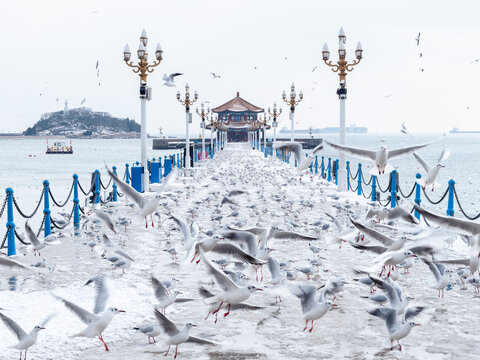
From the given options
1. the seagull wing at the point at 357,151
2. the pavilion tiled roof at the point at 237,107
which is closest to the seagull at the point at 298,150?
the seagull wing at the point at 357,151

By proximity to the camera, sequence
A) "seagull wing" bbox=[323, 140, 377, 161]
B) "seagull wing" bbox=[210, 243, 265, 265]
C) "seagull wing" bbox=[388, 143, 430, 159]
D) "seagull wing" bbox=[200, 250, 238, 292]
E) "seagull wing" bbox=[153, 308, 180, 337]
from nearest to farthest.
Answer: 1. "seagull wing" bbox=[153, 308, 180, 337]
2. "seagull wing" bbox=[200, 250, 238, 292]
3. "seagull wing" bbox=[210, 243, 265, 265]
4. "seagull wing" bbox=[388, 143, 430, 159]
5. "seagull wing" bbox=[323, 140, 377, 161]

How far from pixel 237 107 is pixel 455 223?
314 ft

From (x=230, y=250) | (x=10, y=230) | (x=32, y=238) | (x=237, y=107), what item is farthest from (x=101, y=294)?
(x=237, y=107)

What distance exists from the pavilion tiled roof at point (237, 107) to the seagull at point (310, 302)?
9448 centimetres

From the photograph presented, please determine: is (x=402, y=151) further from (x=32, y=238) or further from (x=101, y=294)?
(x=101, y=294)

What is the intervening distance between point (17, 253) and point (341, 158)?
1288 cm

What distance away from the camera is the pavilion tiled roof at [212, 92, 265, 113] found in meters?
99.4

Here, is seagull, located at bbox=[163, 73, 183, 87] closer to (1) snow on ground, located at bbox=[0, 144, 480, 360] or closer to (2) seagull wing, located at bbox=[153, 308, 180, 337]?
(1) snow on ground, located at bbox=[0, 144, 480, 360]

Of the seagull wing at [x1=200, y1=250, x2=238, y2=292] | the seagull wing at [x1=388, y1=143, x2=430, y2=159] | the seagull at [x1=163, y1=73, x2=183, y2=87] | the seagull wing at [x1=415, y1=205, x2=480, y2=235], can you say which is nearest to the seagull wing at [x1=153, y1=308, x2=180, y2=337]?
the seagull wing at [x1=200, y1=250, x2=238, y2=292]

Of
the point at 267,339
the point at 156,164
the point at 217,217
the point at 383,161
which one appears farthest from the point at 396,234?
the point at 156,164

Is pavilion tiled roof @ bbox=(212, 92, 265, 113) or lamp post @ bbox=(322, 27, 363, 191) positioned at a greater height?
pavilion tiled roof @ bbox=(212, 92, 265, 113)

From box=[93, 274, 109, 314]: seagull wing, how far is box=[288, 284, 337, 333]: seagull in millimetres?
1835

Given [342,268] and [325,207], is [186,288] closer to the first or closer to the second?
[342,268]

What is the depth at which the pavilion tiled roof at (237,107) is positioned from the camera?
9944cm
